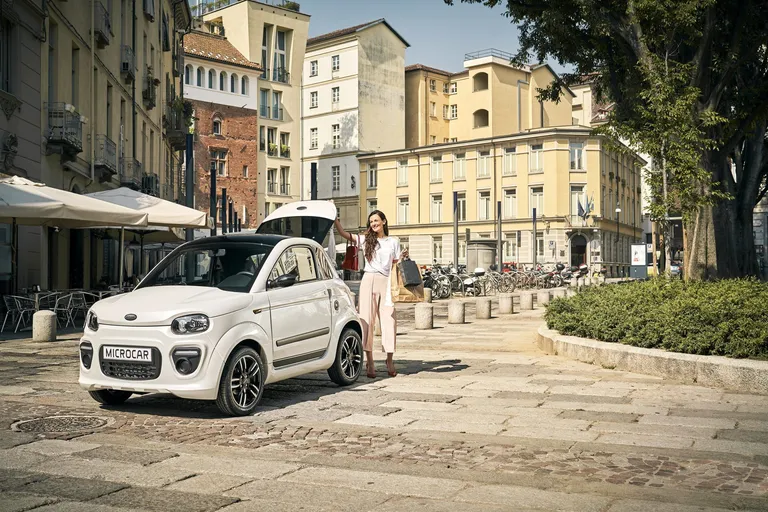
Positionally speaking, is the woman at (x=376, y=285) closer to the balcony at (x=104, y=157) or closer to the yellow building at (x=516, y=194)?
the balcony at (x=104, y=157)

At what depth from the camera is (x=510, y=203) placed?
7012cm

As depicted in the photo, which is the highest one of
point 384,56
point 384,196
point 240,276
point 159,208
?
point 384,56

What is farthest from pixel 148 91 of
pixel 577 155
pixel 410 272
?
pixel 577 155

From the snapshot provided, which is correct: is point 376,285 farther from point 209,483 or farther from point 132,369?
point 209,483

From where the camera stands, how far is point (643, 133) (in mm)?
15625

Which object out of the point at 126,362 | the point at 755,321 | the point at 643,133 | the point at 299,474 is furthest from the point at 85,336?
the point at 643,133

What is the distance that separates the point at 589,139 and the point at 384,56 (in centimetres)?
2344

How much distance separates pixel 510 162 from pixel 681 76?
179 ft

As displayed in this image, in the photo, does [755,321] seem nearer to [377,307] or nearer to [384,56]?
[377,307]

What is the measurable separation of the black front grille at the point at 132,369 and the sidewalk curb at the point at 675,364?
19.4ft

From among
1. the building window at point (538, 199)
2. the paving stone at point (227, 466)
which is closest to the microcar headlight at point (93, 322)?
the paving stone at point (227, 466)

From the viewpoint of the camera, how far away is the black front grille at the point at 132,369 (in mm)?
7723

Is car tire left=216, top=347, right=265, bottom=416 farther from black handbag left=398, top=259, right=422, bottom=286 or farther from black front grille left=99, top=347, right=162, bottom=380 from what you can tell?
black handbag left=398, top=259, right=422, bottom=286

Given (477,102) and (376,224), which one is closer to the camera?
(376,224)
